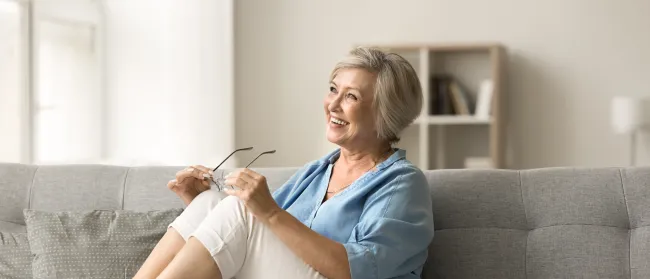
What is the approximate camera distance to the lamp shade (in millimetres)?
5996

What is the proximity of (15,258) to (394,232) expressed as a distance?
3.66ft

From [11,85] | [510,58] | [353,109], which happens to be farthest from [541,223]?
[510,58]

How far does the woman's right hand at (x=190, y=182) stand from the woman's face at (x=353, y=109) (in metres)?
0.36

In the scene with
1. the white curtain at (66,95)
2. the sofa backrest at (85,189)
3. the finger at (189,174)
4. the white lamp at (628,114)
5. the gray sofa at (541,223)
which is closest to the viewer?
the gray sofa at (541,223)

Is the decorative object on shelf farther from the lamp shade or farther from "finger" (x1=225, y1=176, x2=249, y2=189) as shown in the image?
"finger" (x1=225, y1=176, x2=249, y2=189)

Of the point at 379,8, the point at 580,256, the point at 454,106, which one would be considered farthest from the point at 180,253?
the point at 379,8

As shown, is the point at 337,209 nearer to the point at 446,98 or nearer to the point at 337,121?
the point at 337,121

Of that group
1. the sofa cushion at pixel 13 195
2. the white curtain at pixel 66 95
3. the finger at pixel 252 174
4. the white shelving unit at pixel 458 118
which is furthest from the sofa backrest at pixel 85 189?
the white shelving unit at pixel 458 118

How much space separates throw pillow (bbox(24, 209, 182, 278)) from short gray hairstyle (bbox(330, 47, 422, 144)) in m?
0.65

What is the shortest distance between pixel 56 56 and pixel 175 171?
118 inches

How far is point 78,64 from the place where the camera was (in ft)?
18.8

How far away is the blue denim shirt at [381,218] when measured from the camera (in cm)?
221

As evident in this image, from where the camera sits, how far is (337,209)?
94.7 inches

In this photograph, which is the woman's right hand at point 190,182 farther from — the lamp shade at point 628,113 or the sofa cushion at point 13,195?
the lamp shade at point 628,113
